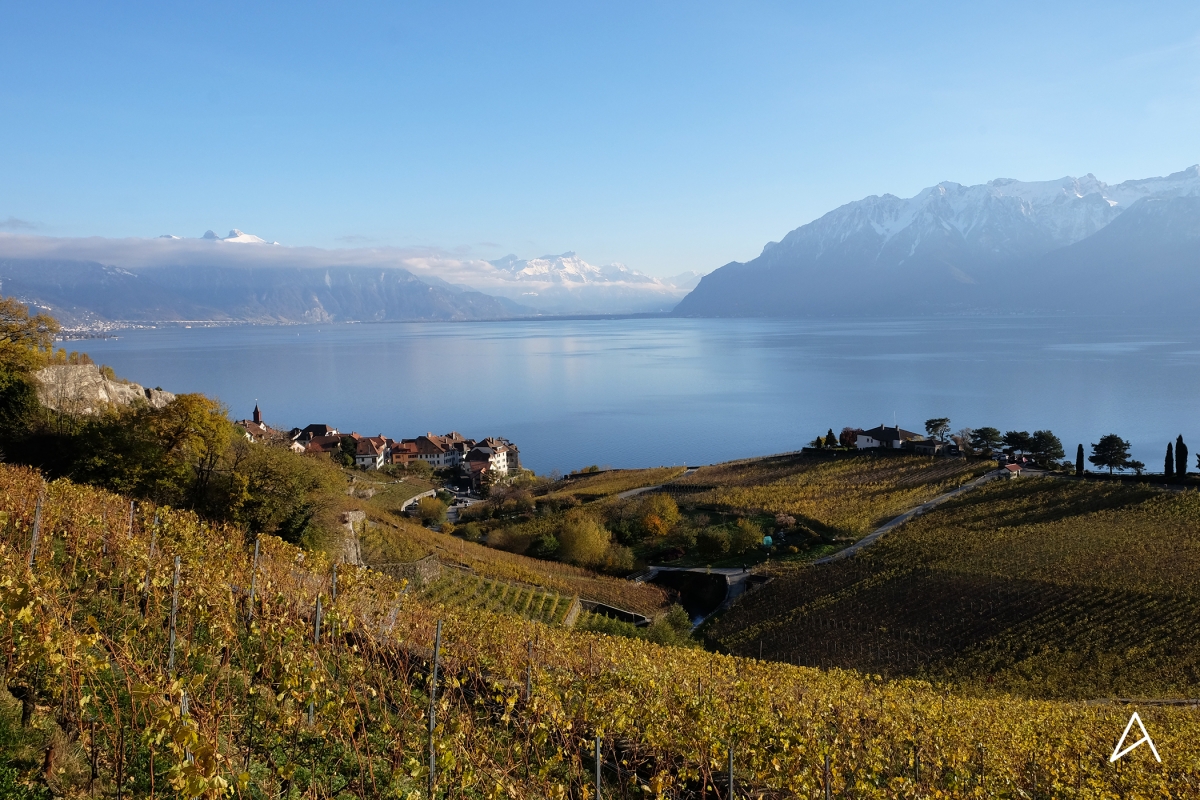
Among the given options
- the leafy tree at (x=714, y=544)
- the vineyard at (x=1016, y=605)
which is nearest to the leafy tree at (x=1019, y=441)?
the vineyard at (x=1016, y=605)

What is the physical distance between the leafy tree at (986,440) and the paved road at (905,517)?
21.8 feet

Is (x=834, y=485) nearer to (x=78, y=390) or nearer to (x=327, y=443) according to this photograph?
(x=78, y=390)

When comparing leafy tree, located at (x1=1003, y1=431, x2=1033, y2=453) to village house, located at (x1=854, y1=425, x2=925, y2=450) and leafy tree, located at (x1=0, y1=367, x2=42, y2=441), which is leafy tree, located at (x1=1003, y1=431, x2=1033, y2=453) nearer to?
village house, located at (x1=854, y1=425, x2=925, y2=450)

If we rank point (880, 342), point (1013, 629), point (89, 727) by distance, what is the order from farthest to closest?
1. point (880, 342)
2. point (1013, 629)
3. point (89, 727)

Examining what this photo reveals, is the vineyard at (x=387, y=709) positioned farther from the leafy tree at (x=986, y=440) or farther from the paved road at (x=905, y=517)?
the leafy tree at (x=986, y=440)

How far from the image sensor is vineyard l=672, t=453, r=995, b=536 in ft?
125

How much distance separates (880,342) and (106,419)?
659ft

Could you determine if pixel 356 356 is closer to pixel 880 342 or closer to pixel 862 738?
pixel 880 342

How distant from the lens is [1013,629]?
877 inches

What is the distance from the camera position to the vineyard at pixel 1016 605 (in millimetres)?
19594

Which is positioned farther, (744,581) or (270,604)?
(744,581)

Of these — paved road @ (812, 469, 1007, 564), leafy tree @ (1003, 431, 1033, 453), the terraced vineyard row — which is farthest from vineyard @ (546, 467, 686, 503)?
leafy tree @ (1003, 431, 1033, 453)

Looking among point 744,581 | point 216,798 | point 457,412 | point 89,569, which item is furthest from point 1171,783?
point 457,412

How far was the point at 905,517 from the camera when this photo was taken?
36.5 m
